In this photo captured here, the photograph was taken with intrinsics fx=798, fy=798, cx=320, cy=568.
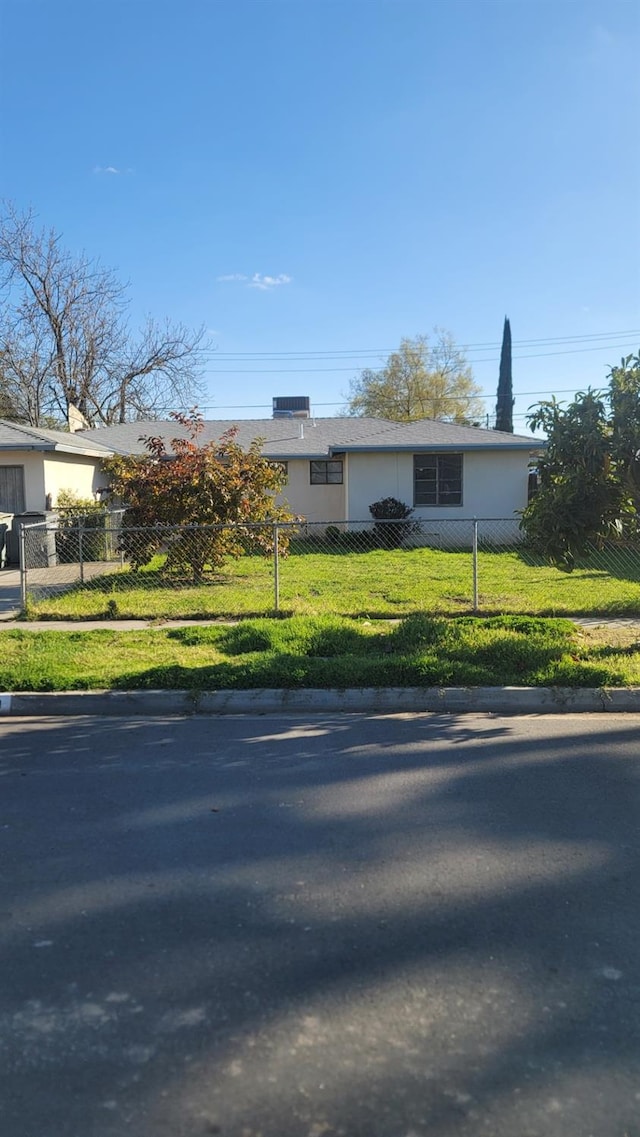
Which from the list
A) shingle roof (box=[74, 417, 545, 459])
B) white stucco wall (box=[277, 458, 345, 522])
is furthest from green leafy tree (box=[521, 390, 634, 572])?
white stucco wall (box=[277, 458, 345, 522])

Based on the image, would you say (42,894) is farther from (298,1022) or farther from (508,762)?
(508,762)

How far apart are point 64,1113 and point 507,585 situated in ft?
38.1

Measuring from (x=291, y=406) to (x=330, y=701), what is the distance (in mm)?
26968

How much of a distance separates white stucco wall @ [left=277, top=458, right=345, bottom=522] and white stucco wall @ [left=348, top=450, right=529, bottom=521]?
2228 millimetres

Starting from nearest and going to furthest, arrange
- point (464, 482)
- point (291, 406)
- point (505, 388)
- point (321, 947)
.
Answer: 1. point (321, 947)
2. point (464, 482)
3. point (291, 406)
4. point (505, 388)

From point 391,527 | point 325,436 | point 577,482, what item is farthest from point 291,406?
point 577,482

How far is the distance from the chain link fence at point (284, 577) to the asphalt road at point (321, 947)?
5248 mm

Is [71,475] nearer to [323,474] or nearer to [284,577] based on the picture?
[323,474]

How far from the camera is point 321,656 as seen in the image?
27.2 ft

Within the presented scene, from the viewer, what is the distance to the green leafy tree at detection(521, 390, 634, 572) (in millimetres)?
8305

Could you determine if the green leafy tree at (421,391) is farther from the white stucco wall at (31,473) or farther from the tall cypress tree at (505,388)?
the white stucco wall at (31,473)

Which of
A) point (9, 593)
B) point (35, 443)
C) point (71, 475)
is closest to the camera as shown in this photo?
point (9, 593)

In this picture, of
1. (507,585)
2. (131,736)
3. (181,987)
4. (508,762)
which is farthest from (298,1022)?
(507,585)

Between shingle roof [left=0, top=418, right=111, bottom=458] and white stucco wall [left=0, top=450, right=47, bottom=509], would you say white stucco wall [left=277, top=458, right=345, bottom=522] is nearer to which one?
shingle roof [left=0, top=418, right=111, bottom=458]
